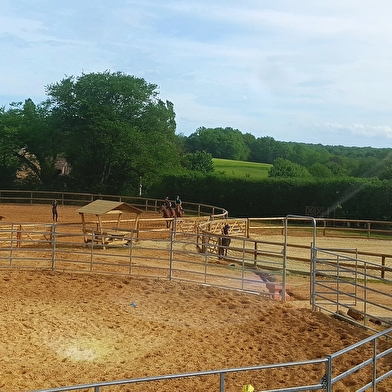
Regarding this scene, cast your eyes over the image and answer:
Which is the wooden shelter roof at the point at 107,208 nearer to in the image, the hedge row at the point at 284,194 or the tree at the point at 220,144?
the hedge row at the point at 284,194

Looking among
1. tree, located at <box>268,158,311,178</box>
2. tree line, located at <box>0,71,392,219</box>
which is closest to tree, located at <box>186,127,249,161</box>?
tree, located at <box>268,158,311,178</box>

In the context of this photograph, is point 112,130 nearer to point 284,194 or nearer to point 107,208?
point 284,194

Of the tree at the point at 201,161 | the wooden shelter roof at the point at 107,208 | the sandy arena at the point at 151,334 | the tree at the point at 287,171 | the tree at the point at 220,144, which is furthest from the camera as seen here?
the tree at the point at 220,144

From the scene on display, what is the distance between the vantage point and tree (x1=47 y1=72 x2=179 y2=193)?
147 ft

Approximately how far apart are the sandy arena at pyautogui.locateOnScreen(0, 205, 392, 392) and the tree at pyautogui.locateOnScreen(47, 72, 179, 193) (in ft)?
104

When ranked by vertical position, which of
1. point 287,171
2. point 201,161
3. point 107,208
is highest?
point 201,161

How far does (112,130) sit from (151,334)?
36.1 m

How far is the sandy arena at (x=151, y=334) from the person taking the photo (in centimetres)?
787

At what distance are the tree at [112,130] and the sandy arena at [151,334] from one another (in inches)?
1242

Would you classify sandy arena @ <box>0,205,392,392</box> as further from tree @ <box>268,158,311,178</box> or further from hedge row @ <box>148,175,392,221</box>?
tree @ <box>268,158,311,178</box>

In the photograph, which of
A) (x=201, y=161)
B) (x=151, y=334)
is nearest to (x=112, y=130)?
(x=201, y=161)

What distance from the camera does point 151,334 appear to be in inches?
392

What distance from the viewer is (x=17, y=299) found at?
468 inches

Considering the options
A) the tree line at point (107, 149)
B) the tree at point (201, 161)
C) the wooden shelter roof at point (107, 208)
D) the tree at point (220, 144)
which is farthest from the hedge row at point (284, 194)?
the tree at point (220, 144)
